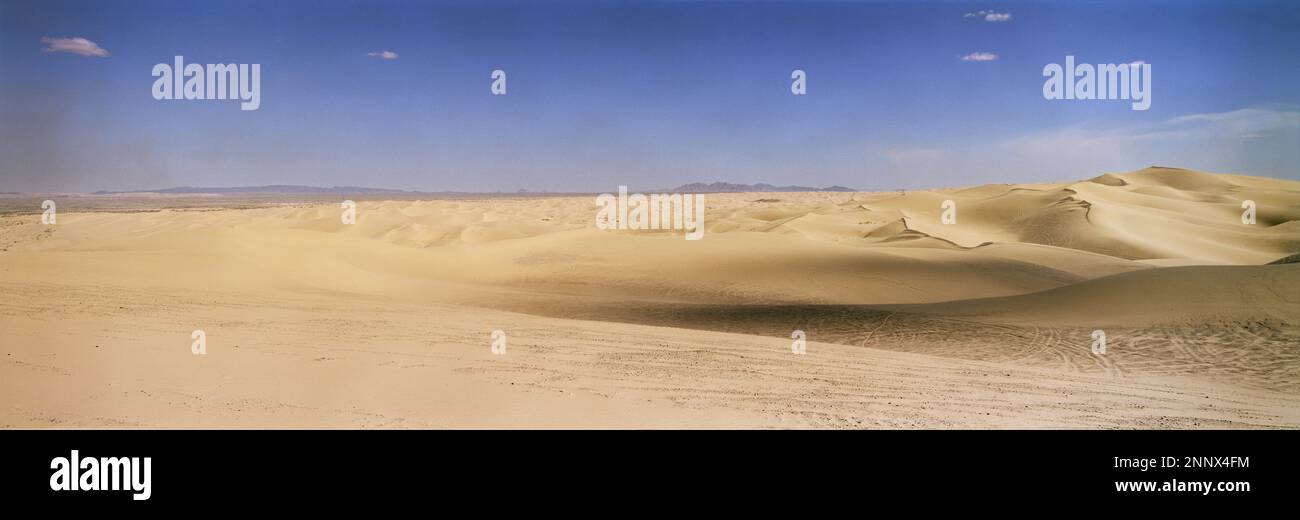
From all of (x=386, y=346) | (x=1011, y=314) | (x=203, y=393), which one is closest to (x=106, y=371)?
(x=203, y=393)

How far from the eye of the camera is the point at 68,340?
7.04 metres

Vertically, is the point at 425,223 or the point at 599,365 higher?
the point at 425,223

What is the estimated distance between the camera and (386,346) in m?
7.81

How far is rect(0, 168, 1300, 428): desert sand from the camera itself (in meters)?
5.69

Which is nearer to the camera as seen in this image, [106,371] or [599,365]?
[106,371]

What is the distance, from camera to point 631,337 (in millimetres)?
9344

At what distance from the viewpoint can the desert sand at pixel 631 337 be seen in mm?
5688

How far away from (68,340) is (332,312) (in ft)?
10.8

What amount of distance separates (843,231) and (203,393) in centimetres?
3253

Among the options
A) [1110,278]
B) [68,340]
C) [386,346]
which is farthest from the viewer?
[1110,278]

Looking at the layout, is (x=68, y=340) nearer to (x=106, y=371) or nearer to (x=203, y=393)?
(x=106, y=371)
